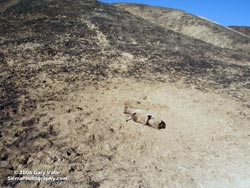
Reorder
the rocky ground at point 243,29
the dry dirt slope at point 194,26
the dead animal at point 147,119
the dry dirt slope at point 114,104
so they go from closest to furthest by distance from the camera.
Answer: the dry dirt slope at point 114,104
the dead animal at point 147,119
the dry dirt slope at point 194,26
the rocky ground at point 243,29

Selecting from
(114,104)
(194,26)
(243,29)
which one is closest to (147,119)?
(114,104)

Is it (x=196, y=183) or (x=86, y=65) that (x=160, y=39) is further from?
(x=196, y=183)

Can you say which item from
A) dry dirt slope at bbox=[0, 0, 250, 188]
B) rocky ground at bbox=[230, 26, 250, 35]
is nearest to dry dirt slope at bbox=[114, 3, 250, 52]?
dry dirt slope at bbox=[0, 0, 250, 188]

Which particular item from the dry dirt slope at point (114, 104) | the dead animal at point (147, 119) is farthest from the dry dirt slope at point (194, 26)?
the dead animal at point (147, 119)

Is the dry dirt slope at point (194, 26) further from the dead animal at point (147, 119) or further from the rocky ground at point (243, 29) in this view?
the dead animal at point (147, 119)

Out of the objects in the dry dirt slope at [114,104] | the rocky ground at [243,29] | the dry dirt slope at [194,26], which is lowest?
the rocky ground at [243,29]

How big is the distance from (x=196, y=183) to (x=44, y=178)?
2922 millimetres

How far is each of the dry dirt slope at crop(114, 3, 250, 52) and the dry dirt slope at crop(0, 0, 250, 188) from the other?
11.0 meters

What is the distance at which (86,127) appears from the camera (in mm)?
7516

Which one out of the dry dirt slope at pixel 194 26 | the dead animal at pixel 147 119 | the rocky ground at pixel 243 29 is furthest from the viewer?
the rocky ground at pixel 243 29

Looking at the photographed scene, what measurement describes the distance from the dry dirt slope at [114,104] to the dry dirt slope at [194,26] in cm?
1095

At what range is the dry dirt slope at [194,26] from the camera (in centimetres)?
2823

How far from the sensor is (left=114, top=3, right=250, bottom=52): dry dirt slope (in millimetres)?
28234

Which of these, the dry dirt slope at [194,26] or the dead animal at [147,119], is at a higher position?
the dead animal at [147,119]
